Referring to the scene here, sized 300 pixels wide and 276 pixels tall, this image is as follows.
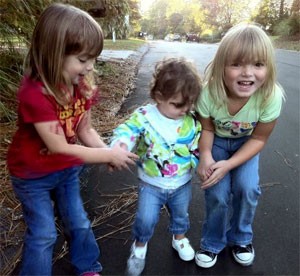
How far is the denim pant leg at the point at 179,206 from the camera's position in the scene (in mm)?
2090

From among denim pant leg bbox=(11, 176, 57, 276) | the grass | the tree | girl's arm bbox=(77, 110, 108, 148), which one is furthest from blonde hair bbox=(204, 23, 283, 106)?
the tree

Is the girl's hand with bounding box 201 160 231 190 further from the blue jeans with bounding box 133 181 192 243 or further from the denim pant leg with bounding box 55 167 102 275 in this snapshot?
the denim pant leg with bounding box 55 167 102 275

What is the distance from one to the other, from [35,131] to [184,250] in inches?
43.0

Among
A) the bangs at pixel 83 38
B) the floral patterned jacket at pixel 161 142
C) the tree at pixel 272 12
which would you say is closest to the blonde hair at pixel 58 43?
the bangs at pixel 83 38

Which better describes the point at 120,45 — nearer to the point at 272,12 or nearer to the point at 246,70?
the point at 246,70

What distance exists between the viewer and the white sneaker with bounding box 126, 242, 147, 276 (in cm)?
209

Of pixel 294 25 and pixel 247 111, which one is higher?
pixel 247 111

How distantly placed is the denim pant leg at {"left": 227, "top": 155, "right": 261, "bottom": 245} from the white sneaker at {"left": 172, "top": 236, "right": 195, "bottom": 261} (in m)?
0.27

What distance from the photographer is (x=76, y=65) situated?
5.45 ft

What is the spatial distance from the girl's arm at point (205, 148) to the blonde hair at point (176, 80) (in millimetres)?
190

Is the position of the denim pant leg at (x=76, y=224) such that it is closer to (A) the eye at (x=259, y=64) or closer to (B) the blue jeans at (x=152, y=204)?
(B) the blue jeans at (x=152, y=204)

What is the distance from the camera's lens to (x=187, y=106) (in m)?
1.95

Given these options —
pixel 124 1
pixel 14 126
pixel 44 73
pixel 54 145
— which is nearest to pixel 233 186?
pixel 54 145

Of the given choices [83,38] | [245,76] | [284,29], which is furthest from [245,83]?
[284,29]
